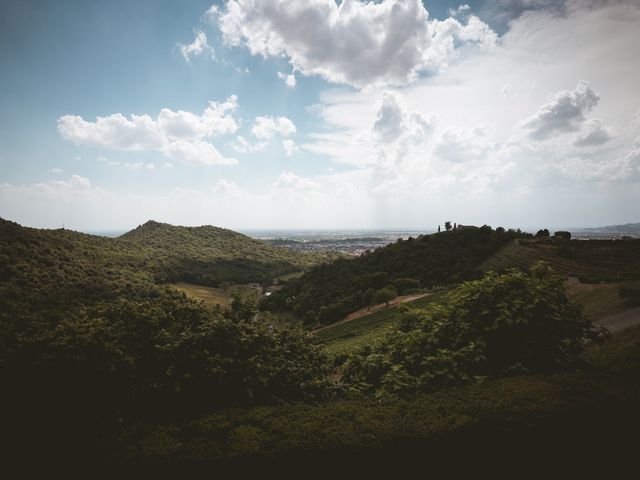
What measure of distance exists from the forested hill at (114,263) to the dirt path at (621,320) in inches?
907

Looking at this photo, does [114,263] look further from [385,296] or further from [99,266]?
[385,296]

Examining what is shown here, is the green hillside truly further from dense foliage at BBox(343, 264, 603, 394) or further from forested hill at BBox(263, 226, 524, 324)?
forested hill at BBox(263, 226, 524, 324)

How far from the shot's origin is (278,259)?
15162 centimetres

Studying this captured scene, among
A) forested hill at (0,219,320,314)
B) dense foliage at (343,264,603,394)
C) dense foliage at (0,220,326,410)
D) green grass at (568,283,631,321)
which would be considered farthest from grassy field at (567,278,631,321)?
forested hill at (0,219,320,314)

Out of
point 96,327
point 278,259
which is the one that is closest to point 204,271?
point 278,259

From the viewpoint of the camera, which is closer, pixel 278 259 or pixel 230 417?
pixel 230 417

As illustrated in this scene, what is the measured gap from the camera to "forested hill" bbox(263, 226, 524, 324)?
59.1m

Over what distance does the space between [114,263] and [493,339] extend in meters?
97.1

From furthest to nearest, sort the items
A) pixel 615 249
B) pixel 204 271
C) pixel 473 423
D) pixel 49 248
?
pixel 204 271, pixel 49 248, pixel 615 249, pixel 473 423

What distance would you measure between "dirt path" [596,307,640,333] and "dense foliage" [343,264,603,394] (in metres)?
8.81

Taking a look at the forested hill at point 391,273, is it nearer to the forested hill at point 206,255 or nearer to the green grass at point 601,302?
the green grass at point 601,302

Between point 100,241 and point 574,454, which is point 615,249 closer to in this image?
point 574,454

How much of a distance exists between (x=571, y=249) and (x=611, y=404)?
169 feet

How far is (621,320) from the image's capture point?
51.1 feet
